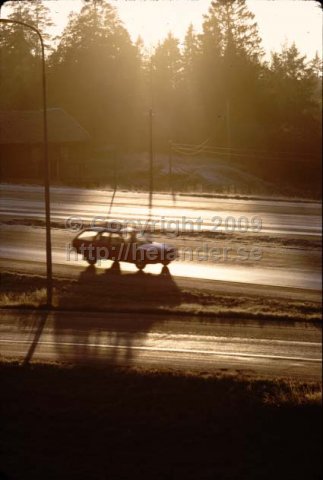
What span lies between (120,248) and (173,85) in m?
1.14

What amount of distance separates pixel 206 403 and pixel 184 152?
218 centimetres

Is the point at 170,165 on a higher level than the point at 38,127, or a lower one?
lower

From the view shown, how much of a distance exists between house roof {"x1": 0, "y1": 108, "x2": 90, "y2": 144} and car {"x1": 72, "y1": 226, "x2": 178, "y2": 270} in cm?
75

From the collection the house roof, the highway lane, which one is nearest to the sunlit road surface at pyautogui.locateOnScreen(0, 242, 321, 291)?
the highway lane

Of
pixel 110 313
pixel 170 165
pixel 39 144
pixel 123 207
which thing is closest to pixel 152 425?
pixel 110 313

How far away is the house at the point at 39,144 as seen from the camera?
358 centimetres

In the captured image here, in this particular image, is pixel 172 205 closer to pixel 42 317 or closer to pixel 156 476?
pixel 42 317

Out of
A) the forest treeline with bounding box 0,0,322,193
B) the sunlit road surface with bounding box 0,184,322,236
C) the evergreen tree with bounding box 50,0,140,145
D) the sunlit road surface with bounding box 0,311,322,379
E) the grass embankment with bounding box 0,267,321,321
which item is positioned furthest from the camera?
the sunlit road surface with bounding box 0,311,322,379

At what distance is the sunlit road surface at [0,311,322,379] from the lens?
4383 mm

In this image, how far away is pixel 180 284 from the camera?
15.8 ft

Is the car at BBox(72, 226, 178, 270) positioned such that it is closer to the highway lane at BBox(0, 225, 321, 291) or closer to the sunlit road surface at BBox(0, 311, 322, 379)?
the highway lane at BBox(0, 225, 321, 291)

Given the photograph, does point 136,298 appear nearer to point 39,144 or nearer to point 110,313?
point 110,313

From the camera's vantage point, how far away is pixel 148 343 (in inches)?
214

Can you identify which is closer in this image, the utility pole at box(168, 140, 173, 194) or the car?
the utility pole at box(168, 140, 173, 194)
